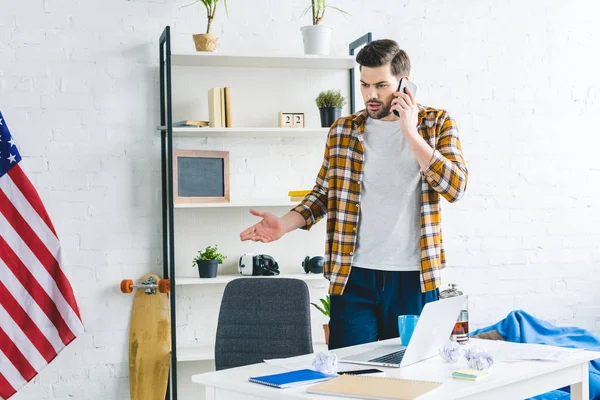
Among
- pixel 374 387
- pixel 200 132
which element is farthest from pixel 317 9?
pixel 374 387

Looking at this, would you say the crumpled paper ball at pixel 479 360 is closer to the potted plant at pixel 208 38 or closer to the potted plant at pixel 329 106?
the potted plant at pixel 329 106

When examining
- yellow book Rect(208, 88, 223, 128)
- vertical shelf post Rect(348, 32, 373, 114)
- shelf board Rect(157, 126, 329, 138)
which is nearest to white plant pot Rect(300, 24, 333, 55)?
vertical shelf post Rect(348, 32, 373, 114)

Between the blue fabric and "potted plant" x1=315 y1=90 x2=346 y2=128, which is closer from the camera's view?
the blue fabric

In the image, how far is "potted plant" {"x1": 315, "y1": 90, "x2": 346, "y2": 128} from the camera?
12.4ft

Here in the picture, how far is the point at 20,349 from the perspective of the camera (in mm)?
3322

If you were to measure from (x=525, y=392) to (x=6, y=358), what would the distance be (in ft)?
7.54

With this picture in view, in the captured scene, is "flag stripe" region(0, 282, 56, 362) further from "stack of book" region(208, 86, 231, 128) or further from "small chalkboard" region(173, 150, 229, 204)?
"stack of book" region(208, 86, 231, 128)

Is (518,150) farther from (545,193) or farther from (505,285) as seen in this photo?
(505,285)

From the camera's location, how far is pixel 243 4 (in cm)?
389

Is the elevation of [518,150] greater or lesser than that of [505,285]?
greater

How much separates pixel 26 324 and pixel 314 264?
1348 mm

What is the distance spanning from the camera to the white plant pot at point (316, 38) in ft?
12.3

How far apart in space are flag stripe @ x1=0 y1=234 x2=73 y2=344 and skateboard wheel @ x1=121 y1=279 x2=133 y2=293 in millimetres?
355

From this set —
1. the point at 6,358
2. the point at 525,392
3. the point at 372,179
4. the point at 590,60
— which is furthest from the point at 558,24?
the point at 6,358
